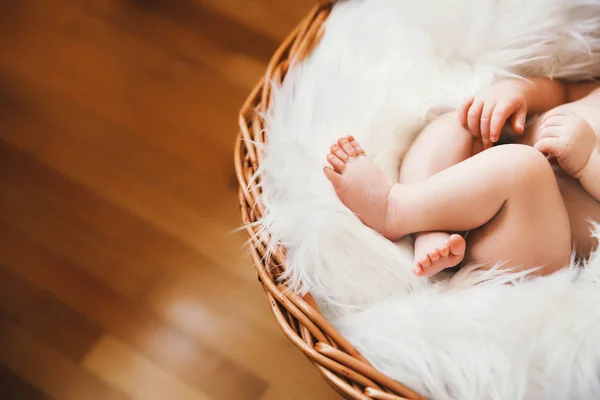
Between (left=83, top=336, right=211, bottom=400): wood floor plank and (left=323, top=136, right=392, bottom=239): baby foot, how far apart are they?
467mm

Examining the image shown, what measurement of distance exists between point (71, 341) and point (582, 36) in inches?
37.4

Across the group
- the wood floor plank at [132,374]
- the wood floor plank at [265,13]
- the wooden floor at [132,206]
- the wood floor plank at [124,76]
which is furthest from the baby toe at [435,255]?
the wood floor plank at [265,13]

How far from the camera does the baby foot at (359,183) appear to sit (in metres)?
0.72

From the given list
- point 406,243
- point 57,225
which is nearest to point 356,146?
point 406,243

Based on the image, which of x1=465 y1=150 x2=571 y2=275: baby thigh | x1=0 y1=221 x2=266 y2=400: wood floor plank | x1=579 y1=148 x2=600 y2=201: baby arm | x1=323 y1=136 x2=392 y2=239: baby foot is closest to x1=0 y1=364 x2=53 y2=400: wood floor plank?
x1=0 y1=221 x2=266 y2=400: wood floor plank

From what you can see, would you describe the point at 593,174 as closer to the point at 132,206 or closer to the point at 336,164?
the point at 336,164

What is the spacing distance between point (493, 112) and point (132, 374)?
721mm

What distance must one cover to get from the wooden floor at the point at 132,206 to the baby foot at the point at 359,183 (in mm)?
377

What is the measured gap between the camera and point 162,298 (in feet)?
3.46

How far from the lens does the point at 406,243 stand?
734mm

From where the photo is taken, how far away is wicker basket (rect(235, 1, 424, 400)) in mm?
625

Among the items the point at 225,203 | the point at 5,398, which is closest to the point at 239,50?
the point at 225,203

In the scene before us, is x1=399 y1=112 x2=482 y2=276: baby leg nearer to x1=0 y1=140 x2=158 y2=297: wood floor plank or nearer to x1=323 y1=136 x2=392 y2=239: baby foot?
x1=323 y1=136 x2=392 y2=239: baby foot

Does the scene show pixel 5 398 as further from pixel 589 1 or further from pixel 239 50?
pixel 589 1
